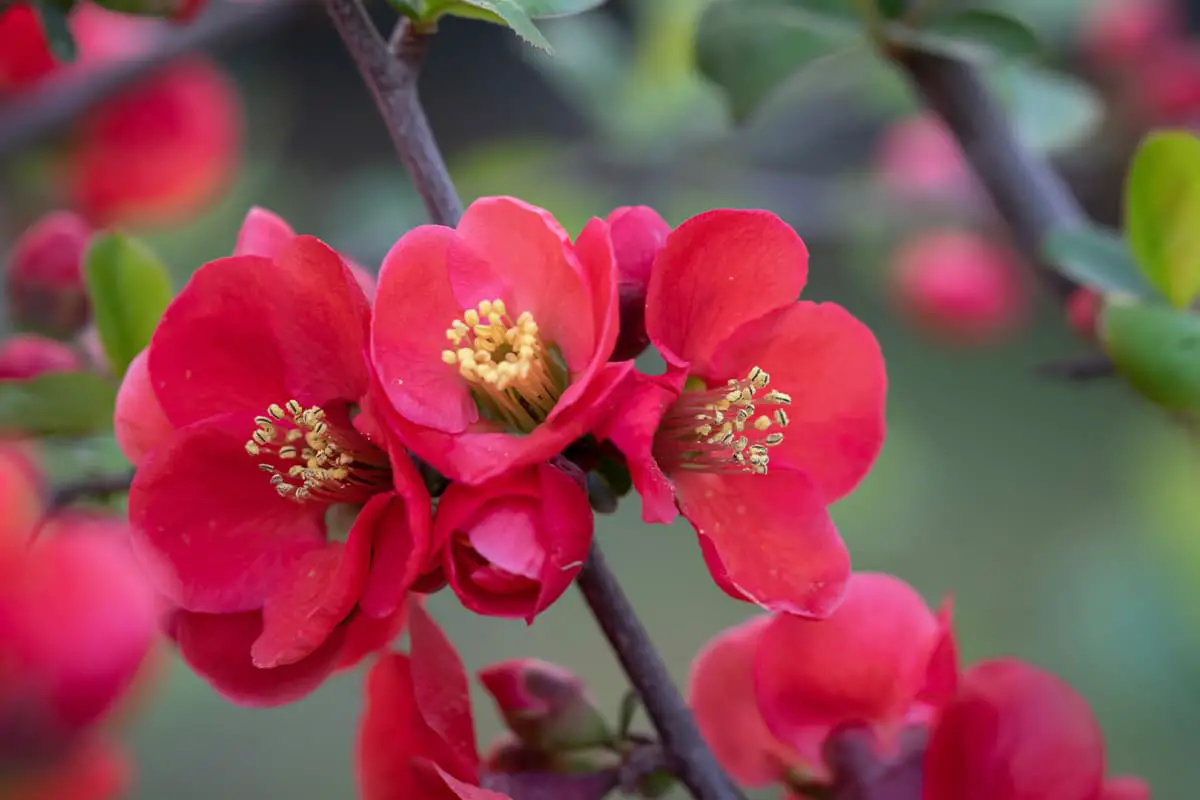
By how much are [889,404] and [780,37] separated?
4.46 feet

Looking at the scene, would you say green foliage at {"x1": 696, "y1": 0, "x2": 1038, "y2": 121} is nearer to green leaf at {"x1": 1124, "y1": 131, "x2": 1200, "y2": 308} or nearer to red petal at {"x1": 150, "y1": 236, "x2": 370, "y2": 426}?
green leaf at {"x1": 1124, "y1": 131, "x2": 1200, "y2": 308}

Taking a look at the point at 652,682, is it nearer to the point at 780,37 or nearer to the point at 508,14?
the point at 508,14

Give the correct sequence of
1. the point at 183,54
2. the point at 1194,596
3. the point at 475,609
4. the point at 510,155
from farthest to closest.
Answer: the point at 1194,596, the point at 510,155, the point at 183,54, the point at 475,609

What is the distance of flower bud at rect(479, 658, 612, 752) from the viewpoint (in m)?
0.38

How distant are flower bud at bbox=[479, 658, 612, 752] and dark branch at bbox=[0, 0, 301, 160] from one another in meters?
0.52

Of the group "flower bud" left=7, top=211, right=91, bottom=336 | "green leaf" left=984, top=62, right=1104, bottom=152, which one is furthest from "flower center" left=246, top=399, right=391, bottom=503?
"green leaf" left=984, top=62, right=1104, bottom=152

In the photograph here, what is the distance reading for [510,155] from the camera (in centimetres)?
109

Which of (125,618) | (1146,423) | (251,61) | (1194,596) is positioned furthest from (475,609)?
(1146,423)

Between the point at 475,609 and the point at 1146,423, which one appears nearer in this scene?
the point at 475,609

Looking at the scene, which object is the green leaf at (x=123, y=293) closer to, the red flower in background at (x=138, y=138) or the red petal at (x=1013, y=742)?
the red petal at (x=1013, y=742)

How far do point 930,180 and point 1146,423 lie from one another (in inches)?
37.5

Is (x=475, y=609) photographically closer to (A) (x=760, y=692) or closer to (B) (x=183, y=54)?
(A) (x=760, y=692)

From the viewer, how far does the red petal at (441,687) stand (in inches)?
12.9

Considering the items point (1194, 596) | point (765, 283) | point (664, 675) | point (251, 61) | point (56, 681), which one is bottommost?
point (1194, 596)
